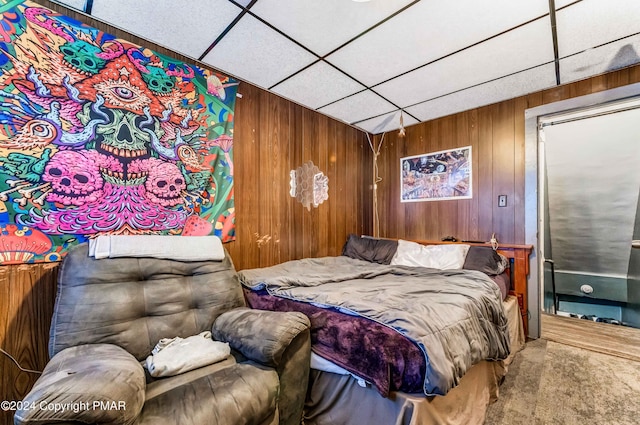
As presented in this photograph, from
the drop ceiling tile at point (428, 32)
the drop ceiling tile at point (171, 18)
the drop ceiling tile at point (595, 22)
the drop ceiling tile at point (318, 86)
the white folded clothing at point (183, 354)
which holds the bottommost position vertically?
the white folded clothing at point (183, 354)

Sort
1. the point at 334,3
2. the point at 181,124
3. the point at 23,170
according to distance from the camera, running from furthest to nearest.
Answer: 1. the point at 181,124
2. the point at 334,3
3. the point at 23,170

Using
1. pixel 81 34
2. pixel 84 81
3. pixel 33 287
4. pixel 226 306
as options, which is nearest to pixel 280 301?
pixel 226 306

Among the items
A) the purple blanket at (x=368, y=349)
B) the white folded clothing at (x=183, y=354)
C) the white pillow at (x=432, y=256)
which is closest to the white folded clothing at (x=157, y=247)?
the white folded clothing at (x=183, y=354)

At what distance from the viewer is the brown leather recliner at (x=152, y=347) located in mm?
879

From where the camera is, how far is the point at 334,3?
159 cm

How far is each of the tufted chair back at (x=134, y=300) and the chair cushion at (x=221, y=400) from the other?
43cm

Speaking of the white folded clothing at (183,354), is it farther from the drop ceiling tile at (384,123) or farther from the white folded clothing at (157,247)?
the drop ceiling tile at (384,123)

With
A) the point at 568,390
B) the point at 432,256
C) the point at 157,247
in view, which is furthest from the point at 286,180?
the point at 568,390

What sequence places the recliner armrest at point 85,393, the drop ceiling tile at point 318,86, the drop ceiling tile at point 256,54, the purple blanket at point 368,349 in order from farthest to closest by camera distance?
the drop ceiling tile at point 318,86, the drop ceiling tile at point 256,54, the purple blanket at point 368,349, the recliner armrest at point 85,393

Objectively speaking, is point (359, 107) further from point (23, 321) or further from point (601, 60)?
point (23, 321)

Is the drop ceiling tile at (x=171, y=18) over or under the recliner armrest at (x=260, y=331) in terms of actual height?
over

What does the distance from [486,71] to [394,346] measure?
2303 mm

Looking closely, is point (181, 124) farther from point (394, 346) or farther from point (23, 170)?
point (394, 346)

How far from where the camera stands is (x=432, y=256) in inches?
110
